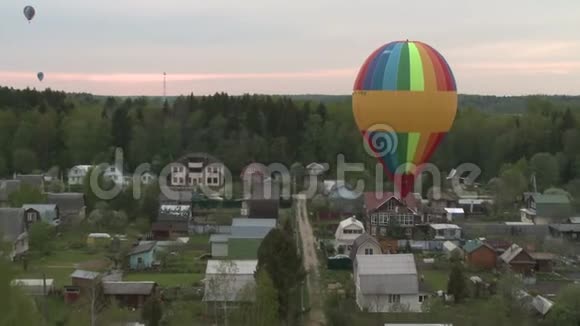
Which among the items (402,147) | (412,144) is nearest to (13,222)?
(402,147)

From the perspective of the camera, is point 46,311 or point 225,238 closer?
point 46,311

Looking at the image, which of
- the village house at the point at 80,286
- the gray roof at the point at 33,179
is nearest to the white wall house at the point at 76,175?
the gray roof at the point at 33,179

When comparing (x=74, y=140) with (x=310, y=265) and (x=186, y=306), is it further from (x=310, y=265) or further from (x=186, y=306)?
(x=186, y=306)

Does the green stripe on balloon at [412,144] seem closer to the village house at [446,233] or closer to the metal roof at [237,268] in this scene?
the metal roof at [237,268]

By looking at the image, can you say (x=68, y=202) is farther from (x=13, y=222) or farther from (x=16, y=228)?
(x=16, y=228)

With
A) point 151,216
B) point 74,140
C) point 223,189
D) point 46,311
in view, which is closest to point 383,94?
point 46,311

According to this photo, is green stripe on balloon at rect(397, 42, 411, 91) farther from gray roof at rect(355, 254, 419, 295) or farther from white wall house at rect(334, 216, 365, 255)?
white wall house at rect(334, 216, 365, 255)

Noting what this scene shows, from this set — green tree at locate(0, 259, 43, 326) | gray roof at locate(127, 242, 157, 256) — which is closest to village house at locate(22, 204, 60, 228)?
gray roof at locate(127, 242, 157, 256)
